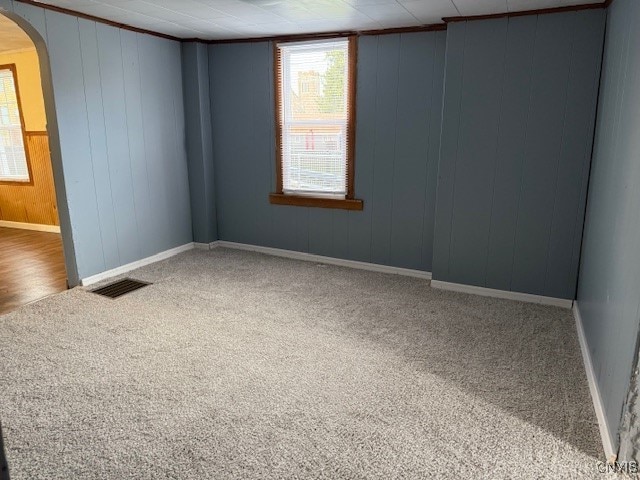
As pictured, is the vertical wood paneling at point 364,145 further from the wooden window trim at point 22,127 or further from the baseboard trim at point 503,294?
the wooden window trim at point 22,127

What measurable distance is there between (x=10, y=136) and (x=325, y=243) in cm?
436

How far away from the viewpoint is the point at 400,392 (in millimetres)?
2293

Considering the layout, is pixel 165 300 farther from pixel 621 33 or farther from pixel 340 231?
pixel 621 33

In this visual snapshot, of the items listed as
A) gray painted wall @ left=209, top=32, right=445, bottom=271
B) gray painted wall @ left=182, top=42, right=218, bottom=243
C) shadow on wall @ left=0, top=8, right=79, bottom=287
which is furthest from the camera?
gray painted wall @ left=182, top=42, right=218, bottom=243

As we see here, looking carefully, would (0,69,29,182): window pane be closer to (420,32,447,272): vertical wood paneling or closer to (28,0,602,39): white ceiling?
(28,0,602,39): white ceiling

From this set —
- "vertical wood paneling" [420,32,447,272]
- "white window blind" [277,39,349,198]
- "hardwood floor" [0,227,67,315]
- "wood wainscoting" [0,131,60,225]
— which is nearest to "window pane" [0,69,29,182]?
"wood wainscoting" [0,131,60,225]

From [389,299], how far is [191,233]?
245cm

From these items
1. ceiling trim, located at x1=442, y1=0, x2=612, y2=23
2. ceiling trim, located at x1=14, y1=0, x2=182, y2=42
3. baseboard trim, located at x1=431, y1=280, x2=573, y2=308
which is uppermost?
ceiling trim, located at x1=14, y1=0, x2=182, y2=42

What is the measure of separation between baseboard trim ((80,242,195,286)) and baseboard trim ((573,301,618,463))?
3.67m

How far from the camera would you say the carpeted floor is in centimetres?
182

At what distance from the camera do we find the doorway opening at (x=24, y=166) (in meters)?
4.91

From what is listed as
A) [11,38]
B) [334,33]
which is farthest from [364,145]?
[11,38]

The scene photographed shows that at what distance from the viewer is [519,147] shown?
3.34 meters

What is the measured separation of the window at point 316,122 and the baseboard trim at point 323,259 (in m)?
0.53
